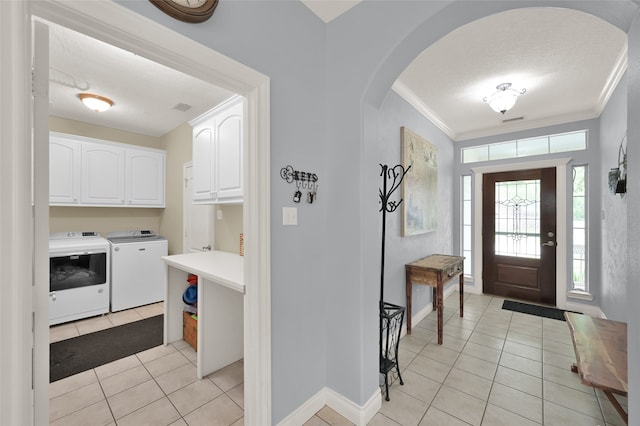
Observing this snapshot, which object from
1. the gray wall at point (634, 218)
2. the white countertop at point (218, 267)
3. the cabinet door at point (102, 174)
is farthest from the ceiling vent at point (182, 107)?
the gray wall at point (634, 218)

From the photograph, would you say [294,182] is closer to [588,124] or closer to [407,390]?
[407,390]

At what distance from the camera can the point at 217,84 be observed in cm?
129

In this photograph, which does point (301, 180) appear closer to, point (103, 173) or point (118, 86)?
point (118, 86)

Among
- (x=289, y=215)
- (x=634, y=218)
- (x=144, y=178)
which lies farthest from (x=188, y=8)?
(x=144, y=178)

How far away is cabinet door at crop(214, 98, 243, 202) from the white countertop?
0.59 m

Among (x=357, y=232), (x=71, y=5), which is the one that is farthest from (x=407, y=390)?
(x=71, y=5)

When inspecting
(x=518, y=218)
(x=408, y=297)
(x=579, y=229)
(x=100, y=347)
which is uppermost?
(x=518, y=218)

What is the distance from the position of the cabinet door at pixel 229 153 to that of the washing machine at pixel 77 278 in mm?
2232

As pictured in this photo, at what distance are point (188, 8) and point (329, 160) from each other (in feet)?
3.46

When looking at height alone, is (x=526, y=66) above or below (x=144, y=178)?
above

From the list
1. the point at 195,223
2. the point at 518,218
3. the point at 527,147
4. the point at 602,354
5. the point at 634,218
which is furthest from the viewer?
the point at 518,218

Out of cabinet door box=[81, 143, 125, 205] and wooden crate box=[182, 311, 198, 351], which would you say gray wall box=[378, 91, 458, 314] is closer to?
wooden crate box=[182, 311, 198, 351]

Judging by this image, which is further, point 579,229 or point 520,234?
point 520,234

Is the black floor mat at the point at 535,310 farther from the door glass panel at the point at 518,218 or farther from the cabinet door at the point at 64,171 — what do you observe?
the cabinet door at the point at 64,171
